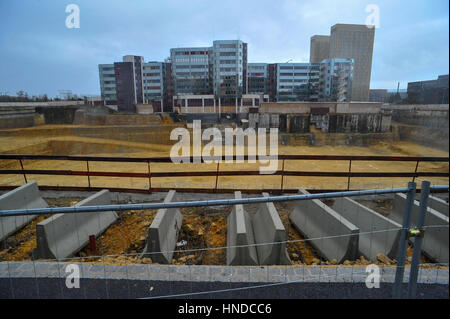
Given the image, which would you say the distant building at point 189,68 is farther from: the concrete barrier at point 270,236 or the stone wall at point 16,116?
the concrete barrier at point 270,236

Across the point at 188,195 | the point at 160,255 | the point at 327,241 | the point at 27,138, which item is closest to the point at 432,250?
the point at 327,241

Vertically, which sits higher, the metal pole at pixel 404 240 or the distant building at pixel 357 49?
the distant building at pixel 357 49

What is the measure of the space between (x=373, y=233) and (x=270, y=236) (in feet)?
6.93

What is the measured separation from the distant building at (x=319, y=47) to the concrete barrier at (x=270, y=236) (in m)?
118

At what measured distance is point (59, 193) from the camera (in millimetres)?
7258

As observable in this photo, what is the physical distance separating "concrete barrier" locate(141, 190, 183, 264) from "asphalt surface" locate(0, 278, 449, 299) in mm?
809

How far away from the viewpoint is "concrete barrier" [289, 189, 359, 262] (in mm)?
4227

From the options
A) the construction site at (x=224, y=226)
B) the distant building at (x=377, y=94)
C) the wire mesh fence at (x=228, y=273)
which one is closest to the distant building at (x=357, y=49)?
the distant building at (x=377, y=94)

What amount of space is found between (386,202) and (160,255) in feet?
19.6

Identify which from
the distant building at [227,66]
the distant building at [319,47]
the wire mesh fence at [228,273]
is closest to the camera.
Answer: the wire mesh fence at [228,273]

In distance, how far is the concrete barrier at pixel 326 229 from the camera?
4.23 meters

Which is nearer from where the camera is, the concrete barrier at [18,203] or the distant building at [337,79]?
Result: the concrete barrier at [18,203]

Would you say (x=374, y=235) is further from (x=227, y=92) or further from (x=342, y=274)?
(x=227, y=92)

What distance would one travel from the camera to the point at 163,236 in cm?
452
